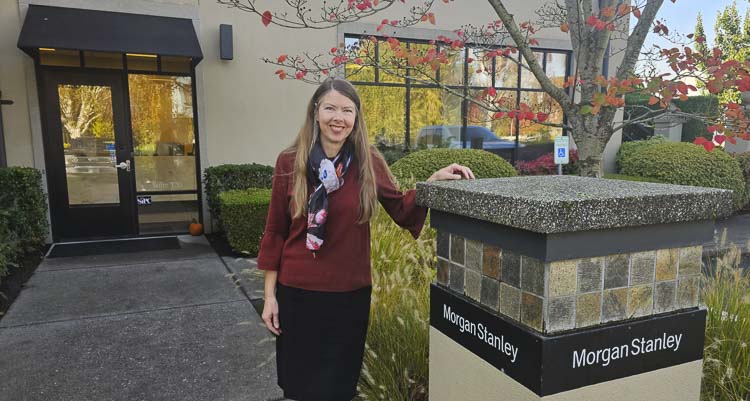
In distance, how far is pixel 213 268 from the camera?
652cm

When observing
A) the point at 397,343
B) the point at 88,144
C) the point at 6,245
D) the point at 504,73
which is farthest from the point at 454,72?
the point at 397,343

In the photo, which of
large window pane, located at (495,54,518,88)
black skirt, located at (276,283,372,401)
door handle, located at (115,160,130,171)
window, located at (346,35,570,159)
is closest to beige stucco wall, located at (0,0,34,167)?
door handle, located at (115,160,130,171)

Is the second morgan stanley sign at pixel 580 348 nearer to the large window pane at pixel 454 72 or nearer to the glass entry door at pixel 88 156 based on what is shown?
the glass entry door at pixel 88 156

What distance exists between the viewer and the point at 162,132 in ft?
27.6

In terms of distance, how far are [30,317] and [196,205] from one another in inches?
163

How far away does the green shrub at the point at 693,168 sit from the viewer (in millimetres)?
9984

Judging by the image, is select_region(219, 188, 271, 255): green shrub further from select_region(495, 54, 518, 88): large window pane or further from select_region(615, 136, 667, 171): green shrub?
select_region(615, 136, 667, 171): green shrub

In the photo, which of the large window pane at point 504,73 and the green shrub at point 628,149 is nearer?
the large window pane at point 504,73

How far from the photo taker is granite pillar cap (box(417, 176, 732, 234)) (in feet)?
4.66

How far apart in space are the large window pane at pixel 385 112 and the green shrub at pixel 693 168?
16.9 ft

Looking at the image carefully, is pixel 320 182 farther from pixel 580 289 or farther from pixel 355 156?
pixel 580 289

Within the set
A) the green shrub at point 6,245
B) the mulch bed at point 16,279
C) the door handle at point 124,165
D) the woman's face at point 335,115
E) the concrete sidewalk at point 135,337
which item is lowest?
the concrete sidewalk at point 135,337

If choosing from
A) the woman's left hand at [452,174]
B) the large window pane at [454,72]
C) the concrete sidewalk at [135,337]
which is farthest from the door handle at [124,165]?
the woman's left hand at [452,174]

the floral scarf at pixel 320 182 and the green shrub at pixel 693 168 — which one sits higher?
the floral scarf at pixel 320 182
